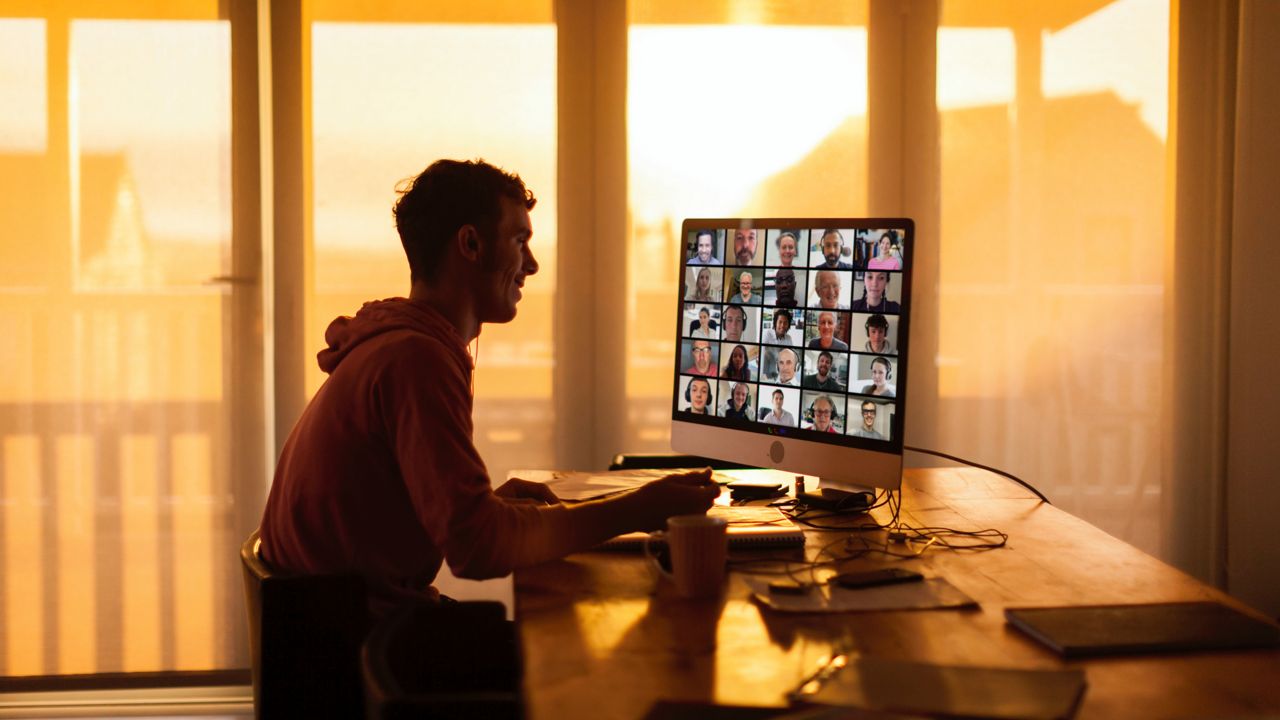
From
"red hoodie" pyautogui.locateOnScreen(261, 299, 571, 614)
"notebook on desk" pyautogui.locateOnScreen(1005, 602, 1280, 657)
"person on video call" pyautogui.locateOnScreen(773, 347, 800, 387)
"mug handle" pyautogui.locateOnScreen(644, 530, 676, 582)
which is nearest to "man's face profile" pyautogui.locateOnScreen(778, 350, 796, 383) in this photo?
"person on video call" pyautogui.locateOnScreen(773, 347, 800, 387)

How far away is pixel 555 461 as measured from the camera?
3.41 metres

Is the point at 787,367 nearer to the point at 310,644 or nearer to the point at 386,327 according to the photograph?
the point at 386,327

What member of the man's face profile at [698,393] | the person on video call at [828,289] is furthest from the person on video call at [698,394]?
the person on video call at [828,289]

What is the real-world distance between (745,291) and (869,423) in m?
0.38

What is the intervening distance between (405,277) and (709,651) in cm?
232

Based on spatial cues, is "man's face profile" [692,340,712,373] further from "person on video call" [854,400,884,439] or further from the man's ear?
the man's ear

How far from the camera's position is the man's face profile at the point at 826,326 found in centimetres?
195

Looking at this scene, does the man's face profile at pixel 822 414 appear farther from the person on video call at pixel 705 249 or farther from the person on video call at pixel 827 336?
the person on video call at pixel 705 249

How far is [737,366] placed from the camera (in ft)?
7.05

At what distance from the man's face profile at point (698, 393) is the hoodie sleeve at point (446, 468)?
680 mm

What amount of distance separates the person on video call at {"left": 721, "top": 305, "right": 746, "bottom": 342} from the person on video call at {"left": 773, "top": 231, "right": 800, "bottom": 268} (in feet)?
0.45

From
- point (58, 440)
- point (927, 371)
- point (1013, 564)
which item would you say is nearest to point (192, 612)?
point (58, 440)

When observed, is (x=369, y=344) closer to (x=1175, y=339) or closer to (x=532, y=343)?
(x=532, y=343)

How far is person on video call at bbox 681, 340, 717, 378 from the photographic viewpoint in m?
2.20
